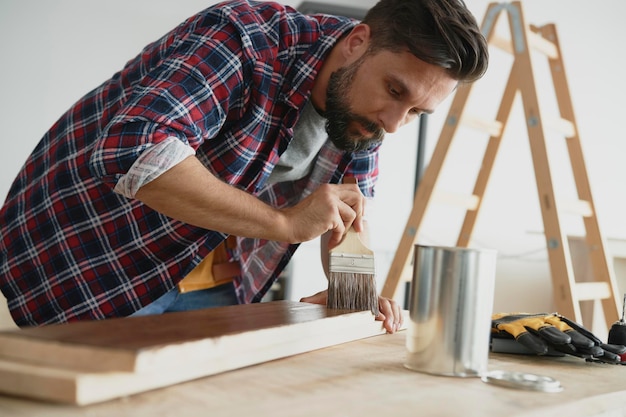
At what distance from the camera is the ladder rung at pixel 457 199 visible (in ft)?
8.95

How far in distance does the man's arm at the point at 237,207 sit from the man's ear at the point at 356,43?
1.26 feet

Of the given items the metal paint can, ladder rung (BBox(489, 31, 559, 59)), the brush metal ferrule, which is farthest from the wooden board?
ladder rung (BBox(489, 31, 559, 59))

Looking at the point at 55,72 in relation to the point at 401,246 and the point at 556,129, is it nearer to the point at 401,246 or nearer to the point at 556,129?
the point at 401,246

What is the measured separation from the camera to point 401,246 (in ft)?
8.87

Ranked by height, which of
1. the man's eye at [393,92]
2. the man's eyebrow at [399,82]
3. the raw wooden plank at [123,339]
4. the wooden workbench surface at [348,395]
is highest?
the man's eyebrow at [399,82]

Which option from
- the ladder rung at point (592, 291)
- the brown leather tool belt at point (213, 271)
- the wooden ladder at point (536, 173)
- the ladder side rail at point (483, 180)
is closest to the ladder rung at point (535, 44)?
the wooden ladder at point (536, 173)

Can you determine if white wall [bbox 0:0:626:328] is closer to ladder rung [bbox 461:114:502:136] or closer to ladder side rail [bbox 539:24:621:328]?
ladder side rail [bbox 539:24:621:328]

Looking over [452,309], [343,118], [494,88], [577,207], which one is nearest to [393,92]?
[343,118]

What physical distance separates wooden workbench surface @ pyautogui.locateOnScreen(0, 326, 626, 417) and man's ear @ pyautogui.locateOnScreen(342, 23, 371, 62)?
769 millimetres

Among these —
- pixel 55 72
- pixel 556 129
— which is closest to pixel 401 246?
pixel 556 129

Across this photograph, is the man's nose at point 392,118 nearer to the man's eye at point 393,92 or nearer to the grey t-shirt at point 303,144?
the man's eye at point 393,92

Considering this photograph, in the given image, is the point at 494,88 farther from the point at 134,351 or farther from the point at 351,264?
the point at 134,351

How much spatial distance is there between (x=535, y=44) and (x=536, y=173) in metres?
0.55

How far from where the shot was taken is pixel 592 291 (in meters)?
2.61
